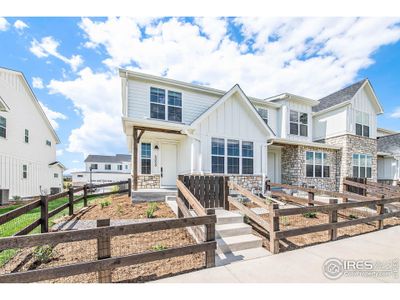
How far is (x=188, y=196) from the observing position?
16.3ft

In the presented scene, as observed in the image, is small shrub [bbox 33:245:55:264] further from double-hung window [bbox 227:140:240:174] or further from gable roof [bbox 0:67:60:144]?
gable roof [bbox 0:67:60:144]

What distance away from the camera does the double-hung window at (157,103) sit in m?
10.5

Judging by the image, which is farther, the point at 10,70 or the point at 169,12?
the point at 10,70

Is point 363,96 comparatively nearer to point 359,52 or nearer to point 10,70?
point 359,52

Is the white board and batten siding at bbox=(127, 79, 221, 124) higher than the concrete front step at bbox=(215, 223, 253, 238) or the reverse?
higher

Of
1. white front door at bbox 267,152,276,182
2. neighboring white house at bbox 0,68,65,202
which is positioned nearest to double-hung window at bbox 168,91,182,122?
white front door at bbox 267,152,276,182

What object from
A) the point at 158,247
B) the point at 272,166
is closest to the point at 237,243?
the point at 158,247

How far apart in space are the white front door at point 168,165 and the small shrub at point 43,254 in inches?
263

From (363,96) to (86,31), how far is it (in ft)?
62.7

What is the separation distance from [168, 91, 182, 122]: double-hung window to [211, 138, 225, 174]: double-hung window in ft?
8.66

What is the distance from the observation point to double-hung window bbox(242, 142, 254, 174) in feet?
33.8

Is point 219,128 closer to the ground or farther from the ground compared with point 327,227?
farther from the ground

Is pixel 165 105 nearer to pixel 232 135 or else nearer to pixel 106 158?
pixel 232 135

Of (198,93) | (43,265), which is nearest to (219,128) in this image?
(198,93)
